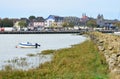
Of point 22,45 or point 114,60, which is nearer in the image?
point 114,60

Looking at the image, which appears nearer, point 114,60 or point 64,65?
point 114,60

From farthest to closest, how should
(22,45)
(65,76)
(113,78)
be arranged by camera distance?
(22,45) < (65,76) < (113,78)

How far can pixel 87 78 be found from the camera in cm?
1877

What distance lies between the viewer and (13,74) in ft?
69.3

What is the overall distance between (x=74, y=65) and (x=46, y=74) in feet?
14.4

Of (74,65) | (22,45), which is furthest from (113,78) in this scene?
(22,45)

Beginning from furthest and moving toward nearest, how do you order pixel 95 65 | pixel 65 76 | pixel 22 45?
pixel 22 45
pixel 95 65
pixel 65 76

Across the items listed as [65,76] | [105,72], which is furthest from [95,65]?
[65,76]

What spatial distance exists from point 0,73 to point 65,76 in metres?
3.77

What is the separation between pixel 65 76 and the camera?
19672 millimetres

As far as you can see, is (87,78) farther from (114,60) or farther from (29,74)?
(29,74)

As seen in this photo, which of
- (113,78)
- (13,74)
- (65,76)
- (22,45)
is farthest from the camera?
(22,45)

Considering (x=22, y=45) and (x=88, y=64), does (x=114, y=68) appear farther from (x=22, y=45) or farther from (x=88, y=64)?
(x=22, y=45)

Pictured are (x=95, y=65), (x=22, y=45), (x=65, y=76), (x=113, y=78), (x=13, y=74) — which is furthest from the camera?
(x=22, y=45)
